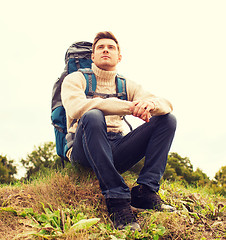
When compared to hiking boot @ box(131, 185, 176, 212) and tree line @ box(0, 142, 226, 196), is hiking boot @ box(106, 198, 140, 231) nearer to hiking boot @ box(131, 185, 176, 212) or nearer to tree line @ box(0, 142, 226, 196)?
hiking boot @ box(131, 185, 176, 212)

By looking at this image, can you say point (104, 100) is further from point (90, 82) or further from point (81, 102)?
point (90, 82)

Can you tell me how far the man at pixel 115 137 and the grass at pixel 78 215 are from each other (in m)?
0.22

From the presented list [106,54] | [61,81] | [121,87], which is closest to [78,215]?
[121,87]

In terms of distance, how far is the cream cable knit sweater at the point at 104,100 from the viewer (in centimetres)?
347

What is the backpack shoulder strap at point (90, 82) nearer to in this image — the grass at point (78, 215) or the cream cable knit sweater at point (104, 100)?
the cream cable knit sweater at point (104, 100)

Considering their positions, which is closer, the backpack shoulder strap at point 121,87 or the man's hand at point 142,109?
the man's hand at point 142,109

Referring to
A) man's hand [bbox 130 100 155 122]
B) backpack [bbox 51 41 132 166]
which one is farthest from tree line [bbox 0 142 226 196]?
man's hand [bbox 130 100 155 122]

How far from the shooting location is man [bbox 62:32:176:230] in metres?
3.18

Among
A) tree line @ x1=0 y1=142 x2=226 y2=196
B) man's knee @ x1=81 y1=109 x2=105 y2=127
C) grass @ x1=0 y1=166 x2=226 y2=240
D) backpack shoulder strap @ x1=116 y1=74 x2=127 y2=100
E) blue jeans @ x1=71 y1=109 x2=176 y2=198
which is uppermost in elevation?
backpack shoulder strap @ x1=116 y1=74 x2=127 y2=100

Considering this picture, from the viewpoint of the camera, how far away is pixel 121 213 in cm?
313

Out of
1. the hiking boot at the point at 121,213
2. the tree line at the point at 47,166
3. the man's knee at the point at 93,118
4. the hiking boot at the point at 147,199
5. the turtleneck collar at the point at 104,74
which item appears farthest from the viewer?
the tree line at the point at 47,166

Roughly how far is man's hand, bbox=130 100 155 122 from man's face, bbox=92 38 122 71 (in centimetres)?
98

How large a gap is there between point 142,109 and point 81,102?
0.74 m

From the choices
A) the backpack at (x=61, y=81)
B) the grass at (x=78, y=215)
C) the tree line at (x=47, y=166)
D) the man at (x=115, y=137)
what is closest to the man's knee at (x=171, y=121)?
the man at (x=115, y=137)
